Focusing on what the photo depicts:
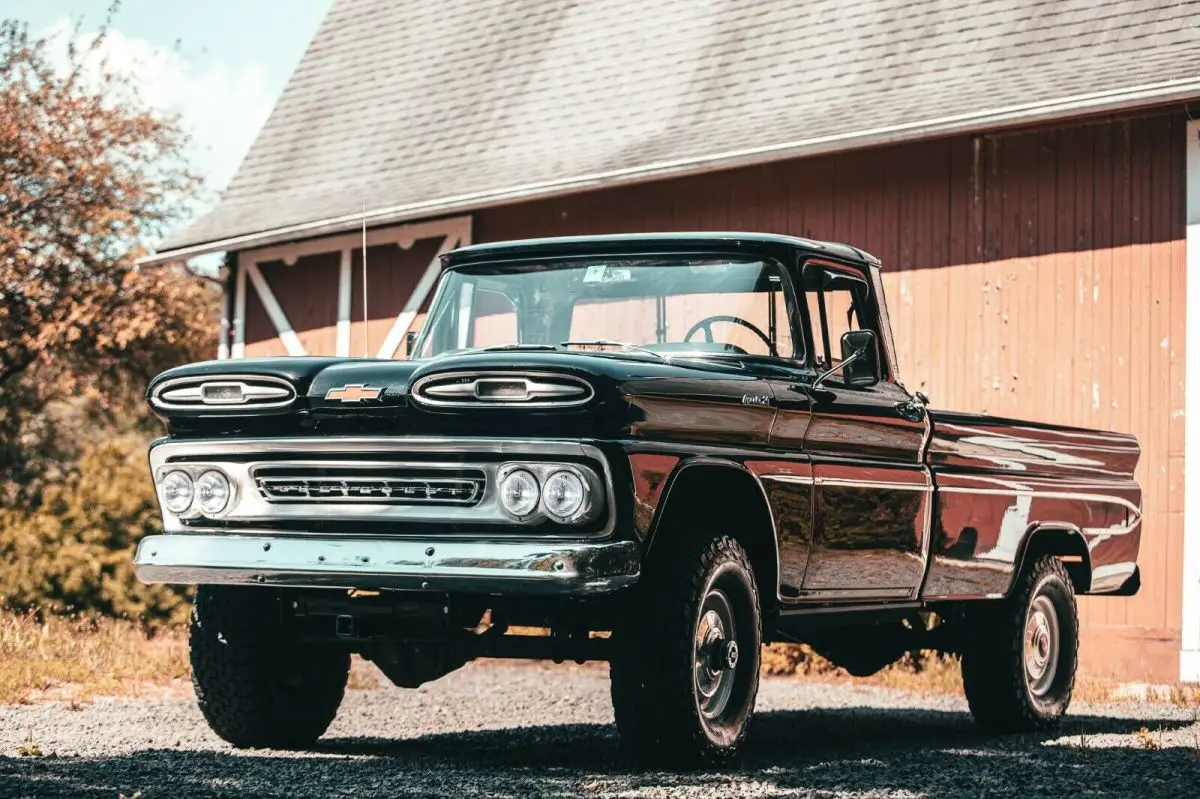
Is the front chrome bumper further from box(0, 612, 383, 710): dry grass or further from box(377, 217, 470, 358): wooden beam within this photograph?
box(377, 217, 470, 358): wooden beam

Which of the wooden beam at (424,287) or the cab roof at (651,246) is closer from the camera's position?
the cab roof at (651,246)

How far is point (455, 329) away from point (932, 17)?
7.65m

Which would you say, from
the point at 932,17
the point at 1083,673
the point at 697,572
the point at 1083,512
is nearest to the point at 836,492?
the point at 697,572

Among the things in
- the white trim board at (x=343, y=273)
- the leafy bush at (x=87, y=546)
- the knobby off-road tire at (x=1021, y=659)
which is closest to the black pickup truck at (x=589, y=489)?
the knobby off-road tire at (x=1021, y=659)

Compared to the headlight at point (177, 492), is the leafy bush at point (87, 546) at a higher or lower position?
lower

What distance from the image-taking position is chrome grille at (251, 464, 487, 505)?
606 centimetres

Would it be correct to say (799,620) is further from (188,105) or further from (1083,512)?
(188,105)

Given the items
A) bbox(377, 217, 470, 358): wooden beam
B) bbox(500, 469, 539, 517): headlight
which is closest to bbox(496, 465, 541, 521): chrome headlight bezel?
bbox(500, 469, 539, 517): headlight

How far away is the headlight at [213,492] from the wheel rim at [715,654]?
1.80m

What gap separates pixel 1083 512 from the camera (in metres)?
9.12

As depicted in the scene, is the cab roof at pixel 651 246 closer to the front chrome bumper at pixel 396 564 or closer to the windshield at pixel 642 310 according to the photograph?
the windshield at pixel 642 310

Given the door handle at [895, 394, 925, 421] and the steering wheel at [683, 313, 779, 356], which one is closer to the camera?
the steering wheel at [683, 313, 779, 356]

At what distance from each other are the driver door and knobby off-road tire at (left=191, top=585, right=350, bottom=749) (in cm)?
211

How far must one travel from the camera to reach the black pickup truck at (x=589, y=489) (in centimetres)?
597
